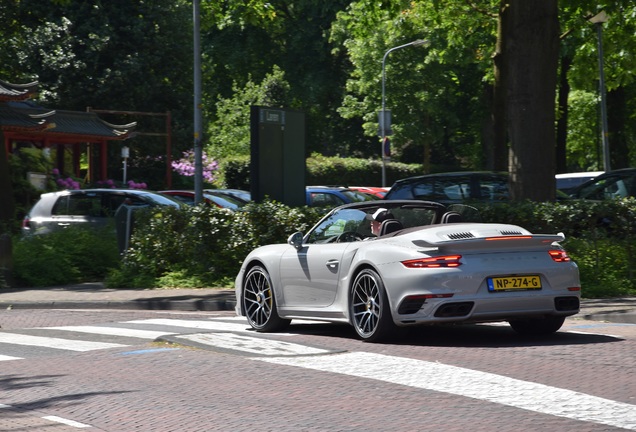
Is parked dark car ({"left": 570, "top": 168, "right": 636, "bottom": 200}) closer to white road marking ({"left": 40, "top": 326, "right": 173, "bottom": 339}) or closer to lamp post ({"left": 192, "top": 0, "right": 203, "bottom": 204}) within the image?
lamp post ({"left": 192, "top": 0, "right": 203, "bottom": 204})

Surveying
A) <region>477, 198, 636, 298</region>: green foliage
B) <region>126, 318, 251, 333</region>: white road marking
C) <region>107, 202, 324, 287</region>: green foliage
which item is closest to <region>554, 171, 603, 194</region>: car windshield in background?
<region>107, 202, 324, 287</region>: green foliage

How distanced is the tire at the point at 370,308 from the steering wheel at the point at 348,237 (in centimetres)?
62

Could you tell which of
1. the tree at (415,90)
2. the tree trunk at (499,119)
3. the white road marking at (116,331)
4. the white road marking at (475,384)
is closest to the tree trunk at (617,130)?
the tree at (415,90)

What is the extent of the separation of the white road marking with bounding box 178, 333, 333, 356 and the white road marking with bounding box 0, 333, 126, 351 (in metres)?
0.86

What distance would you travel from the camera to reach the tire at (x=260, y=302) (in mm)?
12117

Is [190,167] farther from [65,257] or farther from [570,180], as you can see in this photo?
[65,257]

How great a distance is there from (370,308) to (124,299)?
764 centimetres

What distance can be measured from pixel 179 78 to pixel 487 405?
2038 inches

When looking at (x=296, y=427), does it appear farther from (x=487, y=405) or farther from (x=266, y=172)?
(x=266, y=172)

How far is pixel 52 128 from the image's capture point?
151ft

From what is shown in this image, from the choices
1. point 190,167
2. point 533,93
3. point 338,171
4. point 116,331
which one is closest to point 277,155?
point 533,93

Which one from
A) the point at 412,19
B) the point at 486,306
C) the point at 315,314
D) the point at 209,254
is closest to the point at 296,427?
the point at 486,306

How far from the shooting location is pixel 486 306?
32.9ft

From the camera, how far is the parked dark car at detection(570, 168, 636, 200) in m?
21.4
